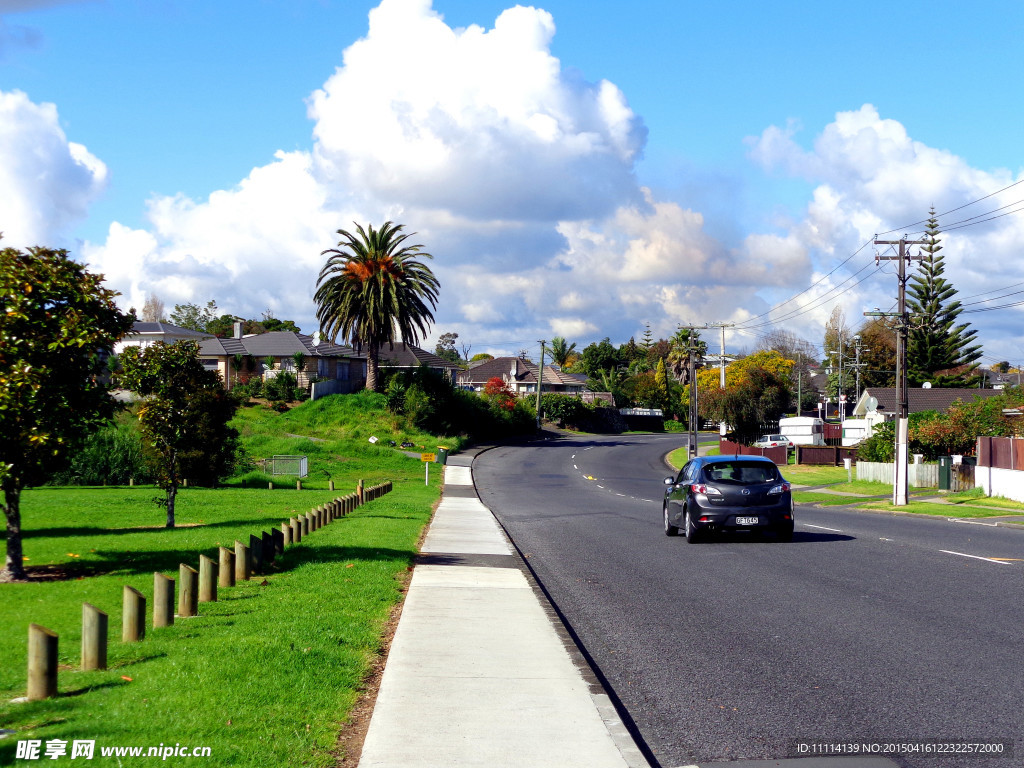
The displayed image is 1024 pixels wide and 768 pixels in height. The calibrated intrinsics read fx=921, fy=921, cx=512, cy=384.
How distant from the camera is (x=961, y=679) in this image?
7.11 metres

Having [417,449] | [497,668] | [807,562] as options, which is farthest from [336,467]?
[497,668]

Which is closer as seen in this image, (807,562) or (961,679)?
(961,679)

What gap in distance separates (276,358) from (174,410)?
187 ft

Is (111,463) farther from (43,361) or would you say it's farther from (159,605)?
(159,605)

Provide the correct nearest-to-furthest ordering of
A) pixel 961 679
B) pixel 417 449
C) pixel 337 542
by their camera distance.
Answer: pixel 961 679 < pixel 337 542 < pixel 417 449

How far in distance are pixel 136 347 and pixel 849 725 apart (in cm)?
1851

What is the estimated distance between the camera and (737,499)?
17.1m

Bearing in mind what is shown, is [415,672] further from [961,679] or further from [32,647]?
[961,679]

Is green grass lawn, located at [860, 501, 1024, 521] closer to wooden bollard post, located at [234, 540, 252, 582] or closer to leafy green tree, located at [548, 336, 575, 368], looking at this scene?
wooden bollard post, located at [234, 540, 252, 582]

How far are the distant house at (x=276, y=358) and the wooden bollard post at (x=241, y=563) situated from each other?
64.5 m

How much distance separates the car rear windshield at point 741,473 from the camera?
1738 cm

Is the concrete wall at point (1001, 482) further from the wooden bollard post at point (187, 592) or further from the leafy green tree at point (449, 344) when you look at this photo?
the leafy green tree at point (449, 344)

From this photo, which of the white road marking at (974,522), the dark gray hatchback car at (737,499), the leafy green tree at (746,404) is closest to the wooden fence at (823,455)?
the leafy green tree at (746,404)

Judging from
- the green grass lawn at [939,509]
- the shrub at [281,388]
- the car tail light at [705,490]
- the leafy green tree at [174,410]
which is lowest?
the green grass lawn at [939,509]
